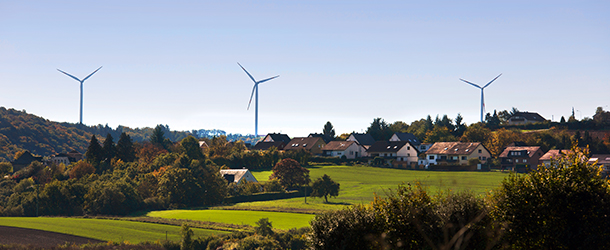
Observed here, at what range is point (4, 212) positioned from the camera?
103688 millimetres

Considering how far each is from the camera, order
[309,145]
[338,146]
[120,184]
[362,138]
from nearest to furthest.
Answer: [120,184], [338,146], [309,145], [362,138]

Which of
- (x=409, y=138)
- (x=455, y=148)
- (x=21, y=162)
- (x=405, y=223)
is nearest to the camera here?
(x=405, y=223)

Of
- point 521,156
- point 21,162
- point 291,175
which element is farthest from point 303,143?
point 21,162

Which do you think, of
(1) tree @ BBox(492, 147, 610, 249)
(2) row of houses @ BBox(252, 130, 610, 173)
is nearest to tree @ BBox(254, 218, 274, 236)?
(1) tree @ BBox(492, 147, 610, 249)

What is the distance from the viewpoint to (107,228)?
81875 mm

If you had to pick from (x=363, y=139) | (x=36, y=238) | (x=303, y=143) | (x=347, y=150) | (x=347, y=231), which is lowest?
(x=36, y=238)

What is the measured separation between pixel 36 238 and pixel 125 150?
66.8 meters

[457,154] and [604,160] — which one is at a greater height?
[457,154]

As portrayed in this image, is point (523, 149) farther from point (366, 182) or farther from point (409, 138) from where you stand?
point (409, 138)

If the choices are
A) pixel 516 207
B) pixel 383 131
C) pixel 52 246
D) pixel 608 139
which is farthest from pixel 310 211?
pixel 383 131

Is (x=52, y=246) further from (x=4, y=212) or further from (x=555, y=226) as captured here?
(x=555, y=226)

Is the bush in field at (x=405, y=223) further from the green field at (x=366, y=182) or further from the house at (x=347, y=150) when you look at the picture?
the house at (x=347, y=150)

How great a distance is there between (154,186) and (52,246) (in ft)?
148

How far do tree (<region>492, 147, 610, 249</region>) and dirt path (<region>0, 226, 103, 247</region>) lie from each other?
5850cm
